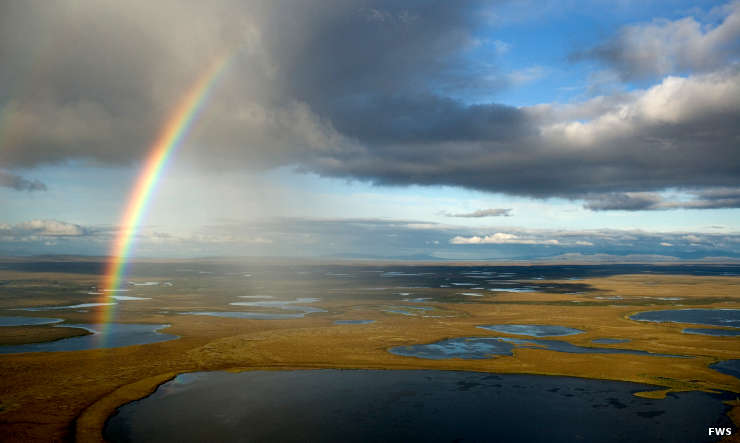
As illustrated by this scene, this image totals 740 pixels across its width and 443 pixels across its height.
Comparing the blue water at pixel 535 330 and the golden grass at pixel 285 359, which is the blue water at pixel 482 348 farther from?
the blue water at pixel 535 330

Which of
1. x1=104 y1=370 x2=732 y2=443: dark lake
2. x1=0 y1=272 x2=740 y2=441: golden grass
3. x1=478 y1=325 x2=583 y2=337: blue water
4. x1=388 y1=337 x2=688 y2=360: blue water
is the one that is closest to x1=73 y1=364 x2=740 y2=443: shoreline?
x1=0 y1=272 x2=740 y2=441: golden grass

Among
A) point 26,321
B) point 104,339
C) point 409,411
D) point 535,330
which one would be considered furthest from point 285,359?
point 26,321

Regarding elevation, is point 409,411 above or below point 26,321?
below

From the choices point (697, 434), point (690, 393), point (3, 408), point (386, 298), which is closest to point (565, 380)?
point (690, 393)

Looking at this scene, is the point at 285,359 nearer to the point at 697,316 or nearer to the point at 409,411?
the point at 409,411

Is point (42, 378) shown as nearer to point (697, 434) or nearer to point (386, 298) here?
point (697, 434)

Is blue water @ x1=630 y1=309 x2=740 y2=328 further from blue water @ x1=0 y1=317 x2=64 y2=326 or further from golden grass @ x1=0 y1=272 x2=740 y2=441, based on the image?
blue water @ x1=0 y1=317 x2=64 y2=326
